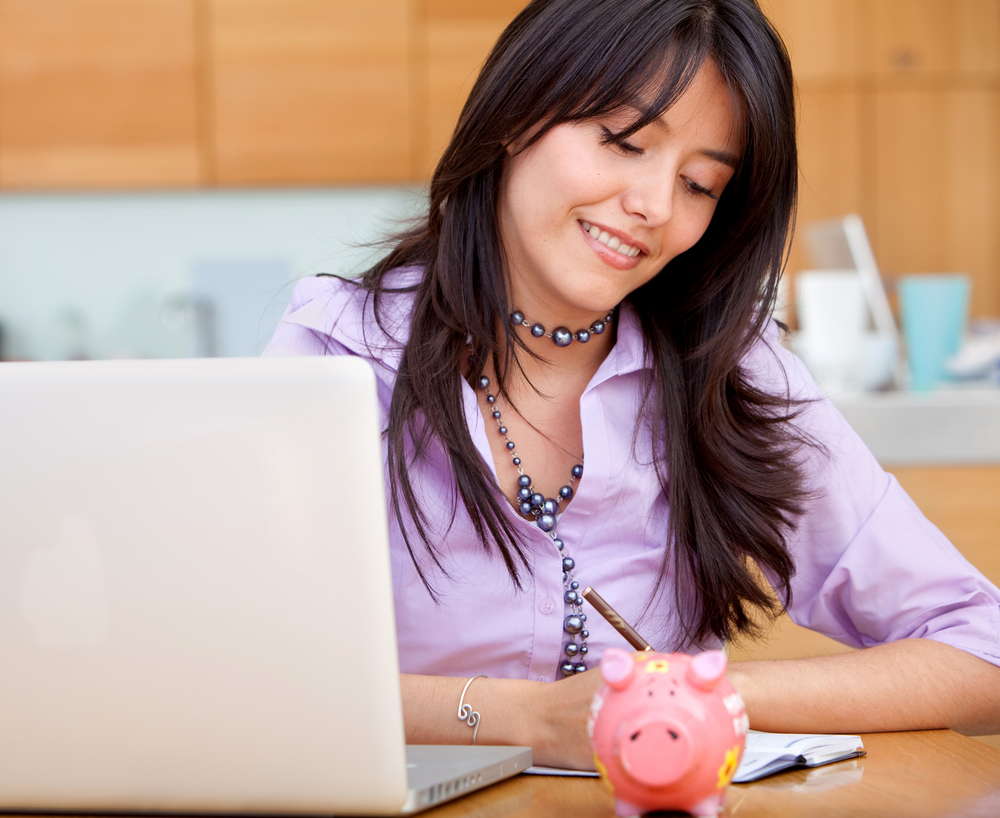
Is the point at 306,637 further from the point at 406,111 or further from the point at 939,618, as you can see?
the point at 406,111

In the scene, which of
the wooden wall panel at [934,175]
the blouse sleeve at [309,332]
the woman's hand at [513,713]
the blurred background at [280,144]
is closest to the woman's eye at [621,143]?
the blouse sleeve at [309,332]

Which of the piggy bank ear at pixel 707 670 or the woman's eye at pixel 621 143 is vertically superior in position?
the woman's eye at pixel 621 143

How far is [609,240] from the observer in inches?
39.4

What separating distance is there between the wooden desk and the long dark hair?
0.30 meters

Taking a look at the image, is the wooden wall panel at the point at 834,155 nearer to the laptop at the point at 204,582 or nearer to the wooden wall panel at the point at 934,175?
the wooden wall panel at the point at 934,175

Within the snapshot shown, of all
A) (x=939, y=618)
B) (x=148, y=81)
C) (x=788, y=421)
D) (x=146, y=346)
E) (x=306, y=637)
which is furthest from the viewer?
(x=146, y=346)

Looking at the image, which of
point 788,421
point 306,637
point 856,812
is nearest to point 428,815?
point 306,637

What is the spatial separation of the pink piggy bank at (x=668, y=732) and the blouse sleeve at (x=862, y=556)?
0.49 m

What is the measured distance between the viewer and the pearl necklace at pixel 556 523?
102 centimetres

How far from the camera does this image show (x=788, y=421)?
1.12 metres

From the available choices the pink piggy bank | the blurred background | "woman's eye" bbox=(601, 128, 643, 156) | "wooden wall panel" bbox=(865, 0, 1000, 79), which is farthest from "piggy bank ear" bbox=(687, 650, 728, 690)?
"wooden wall panel" bbox=(865, 0, 1000, 79)

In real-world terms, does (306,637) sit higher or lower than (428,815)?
higher

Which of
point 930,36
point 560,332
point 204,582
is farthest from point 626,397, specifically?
point 930,36

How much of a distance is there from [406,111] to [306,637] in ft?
8.87
